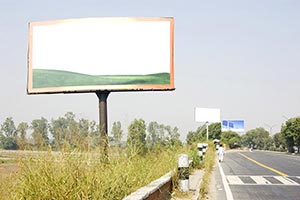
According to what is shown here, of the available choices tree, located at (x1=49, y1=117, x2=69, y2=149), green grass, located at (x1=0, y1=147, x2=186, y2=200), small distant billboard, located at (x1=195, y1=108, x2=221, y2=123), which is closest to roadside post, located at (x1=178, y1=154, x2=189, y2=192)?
green grass, located at (x1=0, y1=147, x2=186, y2=200)

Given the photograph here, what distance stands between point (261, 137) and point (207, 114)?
75.9 metres

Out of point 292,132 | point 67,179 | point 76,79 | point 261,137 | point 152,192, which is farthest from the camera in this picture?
point 261,137

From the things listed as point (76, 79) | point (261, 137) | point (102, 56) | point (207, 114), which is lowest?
point (261, 137)

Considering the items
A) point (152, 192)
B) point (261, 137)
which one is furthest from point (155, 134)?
point (261, 137)

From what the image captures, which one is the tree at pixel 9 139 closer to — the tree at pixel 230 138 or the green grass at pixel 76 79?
the green grass at pixel 76 79

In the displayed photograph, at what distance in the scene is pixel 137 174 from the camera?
27.1 ft

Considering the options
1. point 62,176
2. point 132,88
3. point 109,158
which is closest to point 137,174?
point 109,158

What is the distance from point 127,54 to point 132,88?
1105 millimetres

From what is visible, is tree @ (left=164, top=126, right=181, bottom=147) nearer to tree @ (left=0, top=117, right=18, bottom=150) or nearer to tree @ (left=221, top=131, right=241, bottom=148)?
tree @ (left=0, top=117, right=18, bottom=150)

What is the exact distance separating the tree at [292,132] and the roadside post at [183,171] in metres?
77.5

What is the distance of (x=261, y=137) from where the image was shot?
157375 millimetres

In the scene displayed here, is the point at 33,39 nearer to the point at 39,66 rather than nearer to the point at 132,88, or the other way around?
the point at 39,66

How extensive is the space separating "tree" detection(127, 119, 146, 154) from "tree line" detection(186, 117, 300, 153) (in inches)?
486

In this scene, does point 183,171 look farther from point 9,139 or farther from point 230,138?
point 230,138
